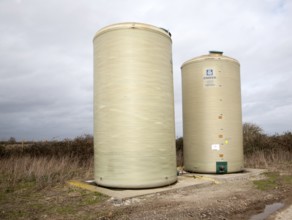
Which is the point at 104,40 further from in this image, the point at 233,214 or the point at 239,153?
the point at 239,153

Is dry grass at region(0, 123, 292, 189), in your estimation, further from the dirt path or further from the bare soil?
the dirt path

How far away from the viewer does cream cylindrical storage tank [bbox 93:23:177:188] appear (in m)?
7.36

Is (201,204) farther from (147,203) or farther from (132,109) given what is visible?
(132,109)

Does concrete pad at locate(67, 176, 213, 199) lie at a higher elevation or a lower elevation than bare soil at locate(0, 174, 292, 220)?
higher

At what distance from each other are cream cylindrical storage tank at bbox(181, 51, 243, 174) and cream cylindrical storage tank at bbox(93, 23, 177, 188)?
2525 mm

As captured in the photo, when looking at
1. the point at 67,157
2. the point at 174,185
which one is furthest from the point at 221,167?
the point at 67,157

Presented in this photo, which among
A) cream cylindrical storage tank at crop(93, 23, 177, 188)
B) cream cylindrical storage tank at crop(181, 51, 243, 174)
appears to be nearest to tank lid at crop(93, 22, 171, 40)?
cream cylindrical storage tank at crop(93, 23, 177, 188)

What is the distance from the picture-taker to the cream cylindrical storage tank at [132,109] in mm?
7363

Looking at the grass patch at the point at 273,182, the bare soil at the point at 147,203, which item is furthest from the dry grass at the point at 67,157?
the grass patch at the point at 273,182

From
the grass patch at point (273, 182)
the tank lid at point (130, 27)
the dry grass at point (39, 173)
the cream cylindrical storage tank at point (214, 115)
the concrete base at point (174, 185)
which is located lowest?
the grass patch at point (273, 182)

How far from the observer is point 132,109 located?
7.41 meters

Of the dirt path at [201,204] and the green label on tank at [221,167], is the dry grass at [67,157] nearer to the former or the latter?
the green label on tank at [221,167]

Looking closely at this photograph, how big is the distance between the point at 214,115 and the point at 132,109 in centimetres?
380

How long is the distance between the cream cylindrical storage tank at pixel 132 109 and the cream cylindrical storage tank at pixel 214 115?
252cm
